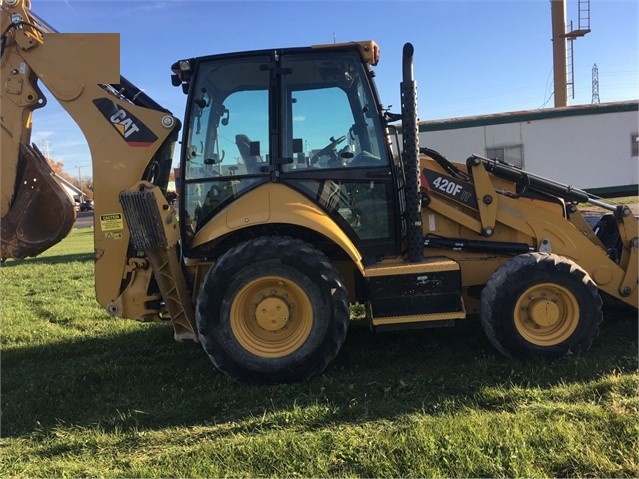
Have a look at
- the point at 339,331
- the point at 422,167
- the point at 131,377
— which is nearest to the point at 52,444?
the point at 131,377

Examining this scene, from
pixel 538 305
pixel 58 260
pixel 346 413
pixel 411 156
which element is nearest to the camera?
pixel 346 413

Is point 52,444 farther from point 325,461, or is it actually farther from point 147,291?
point 325,461

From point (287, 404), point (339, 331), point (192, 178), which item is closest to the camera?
point (287, 404)

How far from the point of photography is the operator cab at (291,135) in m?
4.19

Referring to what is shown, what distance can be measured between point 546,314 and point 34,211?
178 inches

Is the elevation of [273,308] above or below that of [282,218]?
below

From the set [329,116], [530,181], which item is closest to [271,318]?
[329,116]

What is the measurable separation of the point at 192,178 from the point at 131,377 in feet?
5.98

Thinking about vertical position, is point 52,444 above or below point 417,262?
below

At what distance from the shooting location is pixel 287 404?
364cm

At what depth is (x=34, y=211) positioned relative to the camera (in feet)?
Result: 14.7

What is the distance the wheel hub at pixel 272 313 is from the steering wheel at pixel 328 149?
3.96 feet

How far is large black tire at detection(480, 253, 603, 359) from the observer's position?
13.4ft

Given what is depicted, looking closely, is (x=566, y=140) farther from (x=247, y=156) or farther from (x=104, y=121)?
(x=104, y=121)
